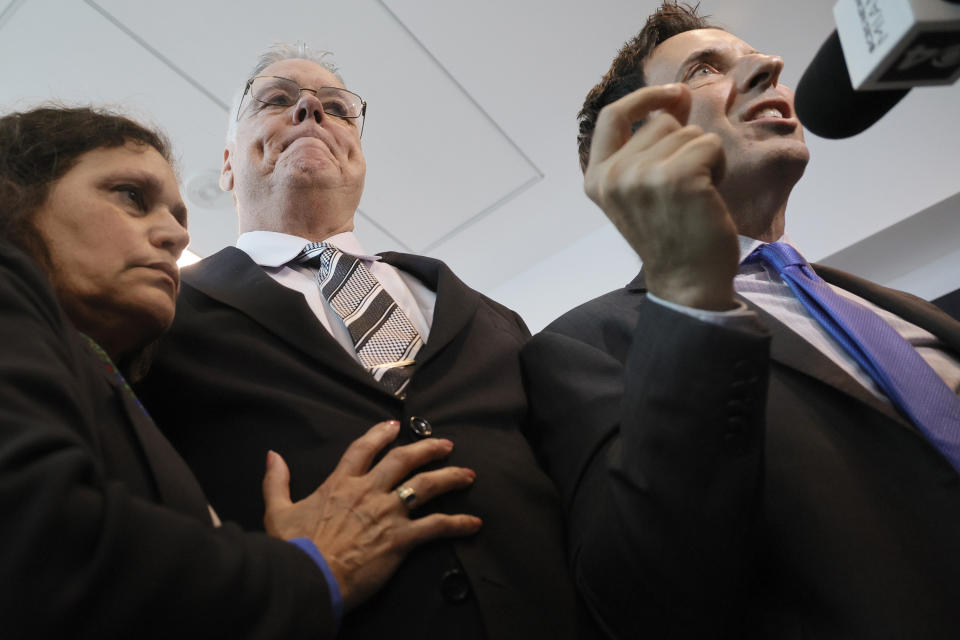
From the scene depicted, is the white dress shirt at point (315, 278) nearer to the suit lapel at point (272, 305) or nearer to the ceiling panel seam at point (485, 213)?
the suit lapel at point (272, 305)

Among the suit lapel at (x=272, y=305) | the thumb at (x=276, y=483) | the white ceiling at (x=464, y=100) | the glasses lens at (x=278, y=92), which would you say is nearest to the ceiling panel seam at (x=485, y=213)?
the white ceiling at (x=464, y=100)

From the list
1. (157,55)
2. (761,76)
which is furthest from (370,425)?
(157,55)

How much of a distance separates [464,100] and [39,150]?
6.45 feet

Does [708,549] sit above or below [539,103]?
below

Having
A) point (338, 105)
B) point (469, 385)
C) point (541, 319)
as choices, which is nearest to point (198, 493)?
point (469, 385)

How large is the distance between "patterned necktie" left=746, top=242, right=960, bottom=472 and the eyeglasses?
3.73 ft

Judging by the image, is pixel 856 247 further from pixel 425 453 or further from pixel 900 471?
pixel 425 453

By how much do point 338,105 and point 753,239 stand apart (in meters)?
1.08

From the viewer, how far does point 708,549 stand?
2.76 feet

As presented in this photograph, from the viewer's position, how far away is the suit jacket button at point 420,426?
3.30 ft

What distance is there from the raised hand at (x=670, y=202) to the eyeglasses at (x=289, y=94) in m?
1.18

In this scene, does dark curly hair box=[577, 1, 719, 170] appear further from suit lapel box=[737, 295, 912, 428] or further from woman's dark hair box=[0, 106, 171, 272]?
woman's dark hair box=[0, 106, 171, 272]

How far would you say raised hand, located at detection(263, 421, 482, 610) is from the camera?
0.83 metres

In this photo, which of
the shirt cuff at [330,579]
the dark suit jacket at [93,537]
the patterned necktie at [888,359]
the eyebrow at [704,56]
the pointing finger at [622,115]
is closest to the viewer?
the dark suit jacket at [93,537]
